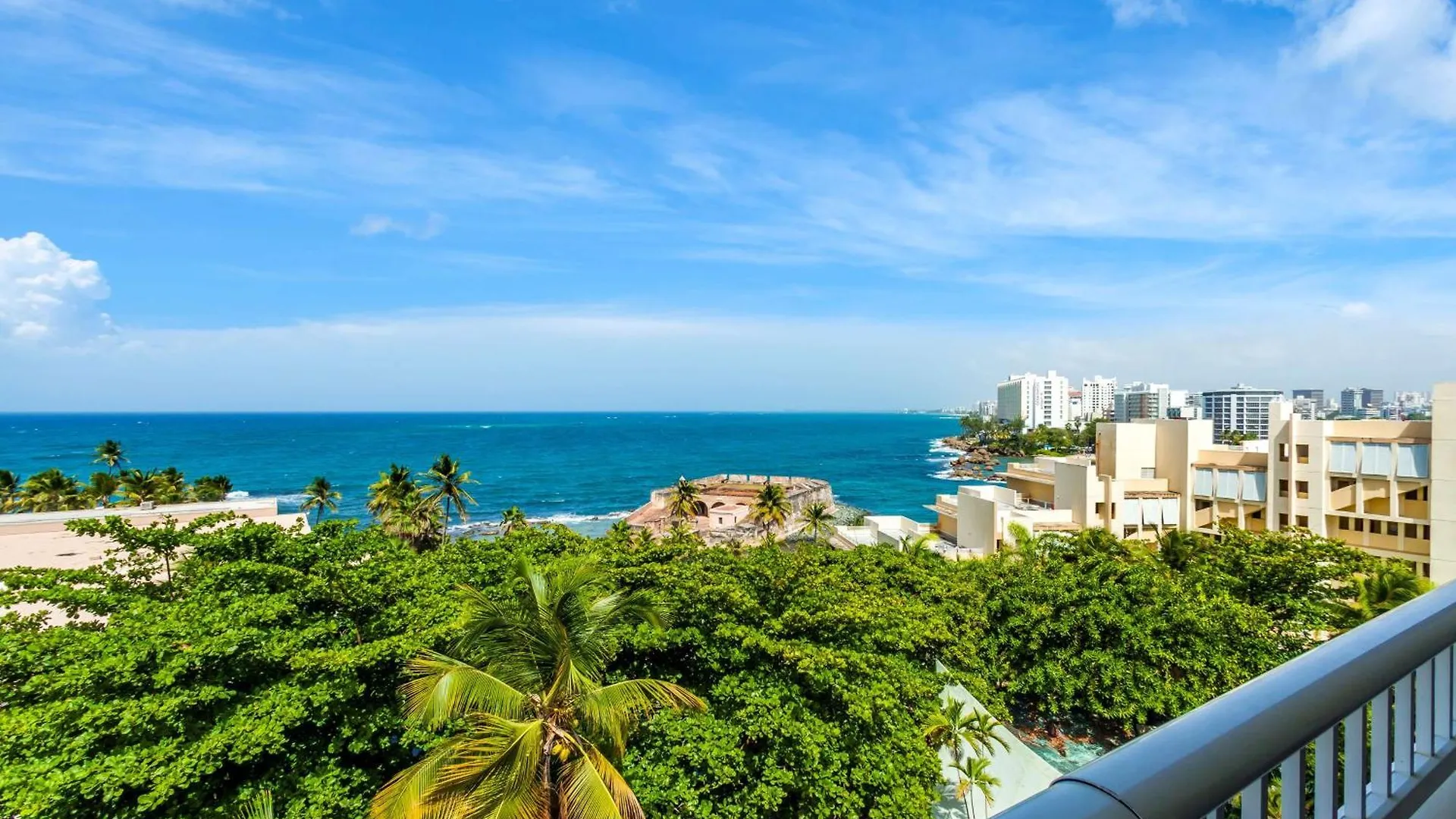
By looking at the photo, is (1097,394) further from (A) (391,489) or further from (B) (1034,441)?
(A) (391,489)

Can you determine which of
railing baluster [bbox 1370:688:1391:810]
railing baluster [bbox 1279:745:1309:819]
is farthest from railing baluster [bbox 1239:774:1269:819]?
railing baluster [bbox 1370:688:1391:810]

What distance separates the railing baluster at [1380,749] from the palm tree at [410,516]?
3071cm

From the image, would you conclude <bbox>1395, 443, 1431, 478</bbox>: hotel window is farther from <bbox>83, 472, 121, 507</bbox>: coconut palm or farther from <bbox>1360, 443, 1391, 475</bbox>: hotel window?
<bbox>83, 472, 121, 507</bbox>: coconut palm

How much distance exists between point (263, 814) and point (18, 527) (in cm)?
1930

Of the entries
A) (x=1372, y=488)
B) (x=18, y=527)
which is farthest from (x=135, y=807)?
(x=1372, y=488)

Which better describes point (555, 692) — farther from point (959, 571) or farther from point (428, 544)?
point (428, 544)

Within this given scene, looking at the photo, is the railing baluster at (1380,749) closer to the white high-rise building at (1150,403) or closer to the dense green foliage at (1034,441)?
the dense green foliage at (1034,441)

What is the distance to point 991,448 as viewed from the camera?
11088 centimetres

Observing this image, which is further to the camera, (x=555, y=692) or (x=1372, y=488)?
(x=1372, y=488)

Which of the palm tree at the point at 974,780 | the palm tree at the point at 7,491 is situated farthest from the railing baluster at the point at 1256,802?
the palm tree at the point at 7,491

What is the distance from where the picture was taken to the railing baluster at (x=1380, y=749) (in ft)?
4.67

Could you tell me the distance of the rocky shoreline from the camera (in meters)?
87.9

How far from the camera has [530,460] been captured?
99.0 m

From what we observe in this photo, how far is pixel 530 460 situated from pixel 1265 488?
293 ft
